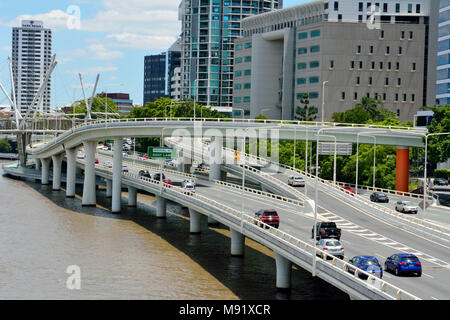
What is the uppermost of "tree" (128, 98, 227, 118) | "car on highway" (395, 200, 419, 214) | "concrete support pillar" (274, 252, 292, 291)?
"tree" (128, 98, 227, 118)

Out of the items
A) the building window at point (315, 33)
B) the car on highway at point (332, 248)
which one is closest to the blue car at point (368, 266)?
the car on highway at point (332, 248)

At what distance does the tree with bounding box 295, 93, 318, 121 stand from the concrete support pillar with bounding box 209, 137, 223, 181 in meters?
58.5

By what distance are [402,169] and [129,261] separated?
157 feet

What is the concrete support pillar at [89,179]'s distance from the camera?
A: 103125mm

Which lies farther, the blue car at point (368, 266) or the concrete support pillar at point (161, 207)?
the concrete support pillar at point (161, 207)

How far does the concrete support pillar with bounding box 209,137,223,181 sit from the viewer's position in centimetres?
9362

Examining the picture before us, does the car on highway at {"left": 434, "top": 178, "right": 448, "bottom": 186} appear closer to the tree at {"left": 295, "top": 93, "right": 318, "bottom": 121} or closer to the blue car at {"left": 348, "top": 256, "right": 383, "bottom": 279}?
the tree at {"left": 295, "top": 93, "right": 318, "bottom": 121}

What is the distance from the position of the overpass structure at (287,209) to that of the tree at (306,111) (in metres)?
37.8

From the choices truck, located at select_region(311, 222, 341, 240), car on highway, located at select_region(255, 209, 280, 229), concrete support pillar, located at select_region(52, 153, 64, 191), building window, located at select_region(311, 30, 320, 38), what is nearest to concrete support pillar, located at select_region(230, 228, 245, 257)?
car on highway, located at select_region(255, 209, 280, 229)

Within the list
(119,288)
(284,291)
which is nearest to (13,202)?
(119,288)

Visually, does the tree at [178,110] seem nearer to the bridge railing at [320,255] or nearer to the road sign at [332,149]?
the road sign at [332,149]

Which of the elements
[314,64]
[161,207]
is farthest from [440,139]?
[314,64]

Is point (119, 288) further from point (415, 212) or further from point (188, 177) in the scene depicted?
point (188, 177)

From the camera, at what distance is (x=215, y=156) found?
94562 millimetres
